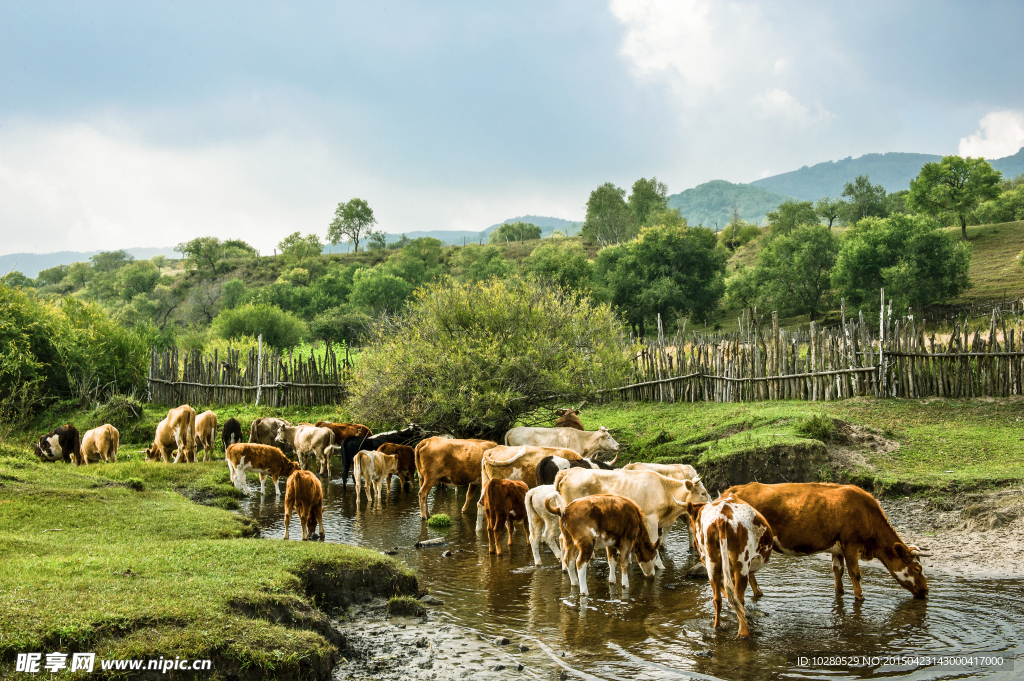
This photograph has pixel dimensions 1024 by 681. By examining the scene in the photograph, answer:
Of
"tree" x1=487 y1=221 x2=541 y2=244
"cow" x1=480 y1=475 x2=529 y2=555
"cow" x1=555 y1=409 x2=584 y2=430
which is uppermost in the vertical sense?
"tree" x1=487 y1=221 x2=541 y2=244

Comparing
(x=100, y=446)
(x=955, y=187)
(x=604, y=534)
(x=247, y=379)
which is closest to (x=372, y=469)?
(x=604, y=534)

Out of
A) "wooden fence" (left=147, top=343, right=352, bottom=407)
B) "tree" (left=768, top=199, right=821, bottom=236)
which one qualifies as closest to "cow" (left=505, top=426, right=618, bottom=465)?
"wooden fence" (left=147, top=343, right=352, bottom=407)

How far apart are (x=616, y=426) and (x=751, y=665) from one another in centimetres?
1160

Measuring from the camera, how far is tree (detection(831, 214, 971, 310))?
1919 inches

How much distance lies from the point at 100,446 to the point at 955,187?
245 ft

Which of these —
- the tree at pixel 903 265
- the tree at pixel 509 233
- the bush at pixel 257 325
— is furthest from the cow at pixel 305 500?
the tree at pixel 509 233

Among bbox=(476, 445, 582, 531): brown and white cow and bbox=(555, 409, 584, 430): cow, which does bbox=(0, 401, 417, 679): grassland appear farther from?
bbox=(555, 409, 584, 430): cow

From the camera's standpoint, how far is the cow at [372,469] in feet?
44.4

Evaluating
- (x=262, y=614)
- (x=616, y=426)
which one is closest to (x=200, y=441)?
(x=616, y=426)

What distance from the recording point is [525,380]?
52.1 feet

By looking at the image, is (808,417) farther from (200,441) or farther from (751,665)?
(200,441)

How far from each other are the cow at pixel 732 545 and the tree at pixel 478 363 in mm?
8385

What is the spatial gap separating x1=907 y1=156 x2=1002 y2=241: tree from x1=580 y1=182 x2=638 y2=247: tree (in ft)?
119

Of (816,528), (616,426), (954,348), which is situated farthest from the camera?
(616,426)
